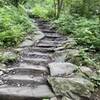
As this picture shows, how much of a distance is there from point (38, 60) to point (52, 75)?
1.17 meters

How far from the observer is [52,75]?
5.26 m

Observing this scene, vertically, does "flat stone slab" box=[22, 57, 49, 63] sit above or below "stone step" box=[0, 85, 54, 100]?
above

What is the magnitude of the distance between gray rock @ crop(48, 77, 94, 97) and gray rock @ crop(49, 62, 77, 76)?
482 millimetres

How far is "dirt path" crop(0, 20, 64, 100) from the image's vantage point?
4.47 metres

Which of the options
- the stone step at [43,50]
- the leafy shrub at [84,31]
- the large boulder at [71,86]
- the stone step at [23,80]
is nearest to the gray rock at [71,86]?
the large boulder at [71,86]

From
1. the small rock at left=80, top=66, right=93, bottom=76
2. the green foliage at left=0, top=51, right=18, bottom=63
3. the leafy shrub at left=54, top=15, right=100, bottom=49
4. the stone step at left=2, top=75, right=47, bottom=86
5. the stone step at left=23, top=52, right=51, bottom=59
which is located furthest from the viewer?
the leafy shrub at left=54, top=15, right=100, bottom=49

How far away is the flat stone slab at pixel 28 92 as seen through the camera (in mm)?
4460

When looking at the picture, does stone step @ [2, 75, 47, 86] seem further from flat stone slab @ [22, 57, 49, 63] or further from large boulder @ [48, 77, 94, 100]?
flat stone slab @ [22, 57, 49, 63]

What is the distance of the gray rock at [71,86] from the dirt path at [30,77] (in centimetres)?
16

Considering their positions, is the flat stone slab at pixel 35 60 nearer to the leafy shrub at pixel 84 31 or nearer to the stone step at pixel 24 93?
the stone step at pixel 24 93

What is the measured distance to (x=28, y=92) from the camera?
4551 millimetres

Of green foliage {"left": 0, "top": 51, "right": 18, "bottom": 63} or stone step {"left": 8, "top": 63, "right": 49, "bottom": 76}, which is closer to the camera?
stone step {"left": 8, "top": 63, "right": 49, "bottom": 76}

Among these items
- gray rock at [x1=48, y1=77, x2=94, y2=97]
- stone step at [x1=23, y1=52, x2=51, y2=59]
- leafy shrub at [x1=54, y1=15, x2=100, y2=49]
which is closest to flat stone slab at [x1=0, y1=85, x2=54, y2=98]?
gray rock at [x1=48, y1=77, x2=94, y2=97]

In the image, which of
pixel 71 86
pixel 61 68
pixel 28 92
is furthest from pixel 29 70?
pixel 71 86
